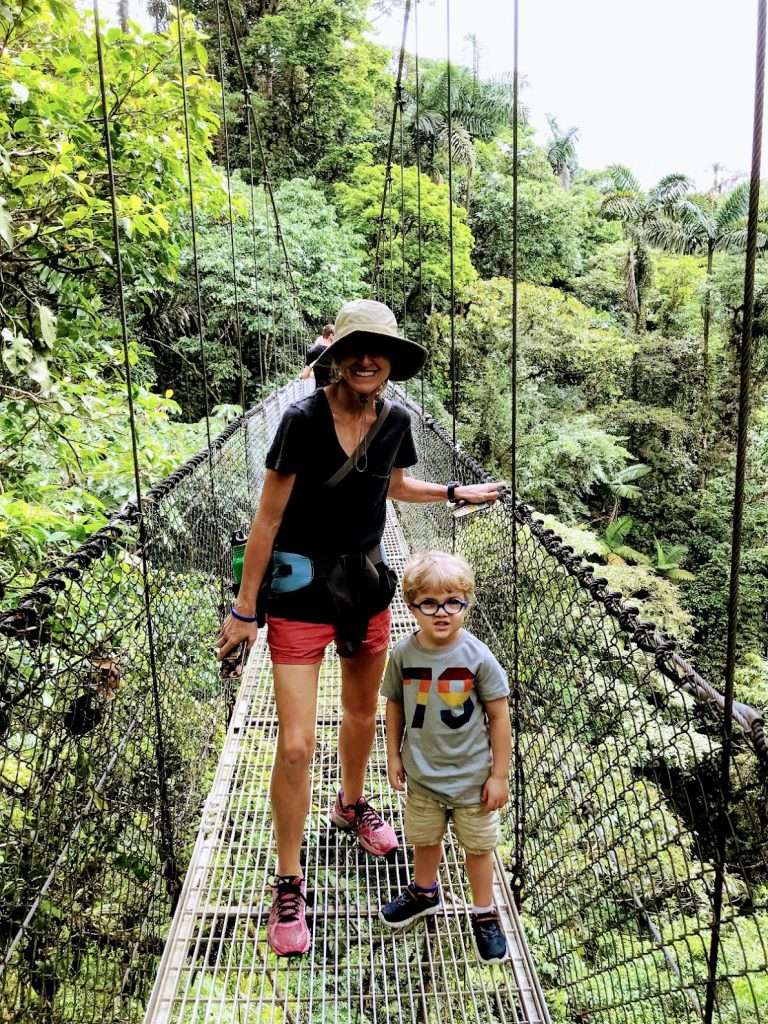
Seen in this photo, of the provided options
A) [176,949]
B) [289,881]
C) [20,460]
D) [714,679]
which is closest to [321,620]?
[289,881]

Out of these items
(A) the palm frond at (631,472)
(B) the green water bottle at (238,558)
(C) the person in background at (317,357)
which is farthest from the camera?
(A) the palm frond at (631,472)

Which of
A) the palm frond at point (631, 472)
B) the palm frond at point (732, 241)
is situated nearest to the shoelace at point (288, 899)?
the palm frond at point (631, 472)

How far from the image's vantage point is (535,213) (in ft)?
39.8

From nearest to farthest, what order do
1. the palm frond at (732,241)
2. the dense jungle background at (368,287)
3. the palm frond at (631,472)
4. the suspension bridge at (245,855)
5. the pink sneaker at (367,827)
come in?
1. the suspension bridge at (245,855)
2. the pink sneaker at (367,827)
3. the dense jungle background at (368,287)
4. the palm frond at (631,472)
5. the palm frond at (732,241)

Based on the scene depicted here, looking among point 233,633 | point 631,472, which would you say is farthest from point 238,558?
point 631,472

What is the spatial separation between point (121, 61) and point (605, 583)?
203 centimetres

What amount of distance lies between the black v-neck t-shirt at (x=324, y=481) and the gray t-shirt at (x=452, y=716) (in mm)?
208

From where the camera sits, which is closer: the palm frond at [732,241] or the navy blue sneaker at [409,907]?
the navy blue sneaker at [409,907]

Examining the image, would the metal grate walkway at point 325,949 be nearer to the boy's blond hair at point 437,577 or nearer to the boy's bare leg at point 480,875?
the boy's bare leg at point 480,875

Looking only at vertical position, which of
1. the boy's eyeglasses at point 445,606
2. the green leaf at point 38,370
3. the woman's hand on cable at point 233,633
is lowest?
the woman's hand on cable at point 233,633

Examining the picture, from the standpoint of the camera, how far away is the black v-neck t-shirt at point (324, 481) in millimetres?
968

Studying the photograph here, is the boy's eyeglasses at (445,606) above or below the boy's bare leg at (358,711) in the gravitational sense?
above

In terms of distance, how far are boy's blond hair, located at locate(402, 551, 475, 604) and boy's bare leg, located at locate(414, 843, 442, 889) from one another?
0.39 meters

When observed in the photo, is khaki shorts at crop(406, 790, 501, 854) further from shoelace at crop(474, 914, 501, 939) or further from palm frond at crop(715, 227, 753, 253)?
palm frond at crop(715, 227, 753, 253)
